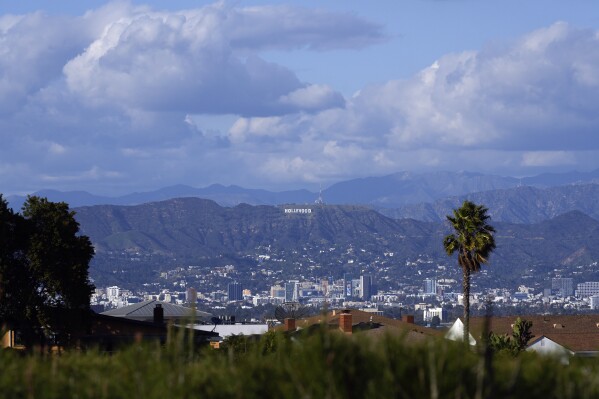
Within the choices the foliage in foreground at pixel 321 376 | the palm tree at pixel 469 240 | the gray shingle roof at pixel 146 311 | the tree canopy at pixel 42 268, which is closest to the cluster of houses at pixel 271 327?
the gray shingle roof at pixel 146 311

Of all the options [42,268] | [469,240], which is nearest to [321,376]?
[42,268]

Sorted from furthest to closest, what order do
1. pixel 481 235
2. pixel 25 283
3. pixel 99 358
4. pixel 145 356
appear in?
pixel 481 235 → pixel 25 283 → pixel 99 358 → pixel 145 356

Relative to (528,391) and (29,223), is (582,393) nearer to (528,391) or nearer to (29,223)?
(528,391)

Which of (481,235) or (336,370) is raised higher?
(481,235)

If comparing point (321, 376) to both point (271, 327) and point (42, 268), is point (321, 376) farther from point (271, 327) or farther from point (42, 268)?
point (271, 327)

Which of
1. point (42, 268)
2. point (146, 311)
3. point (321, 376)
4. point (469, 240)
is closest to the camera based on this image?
point (321, 376)

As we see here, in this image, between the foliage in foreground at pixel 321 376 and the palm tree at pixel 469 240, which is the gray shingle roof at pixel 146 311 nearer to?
the palm tree at pixel 469 240

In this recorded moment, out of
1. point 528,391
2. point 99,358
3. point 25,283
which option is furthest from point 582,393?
point 25,283
